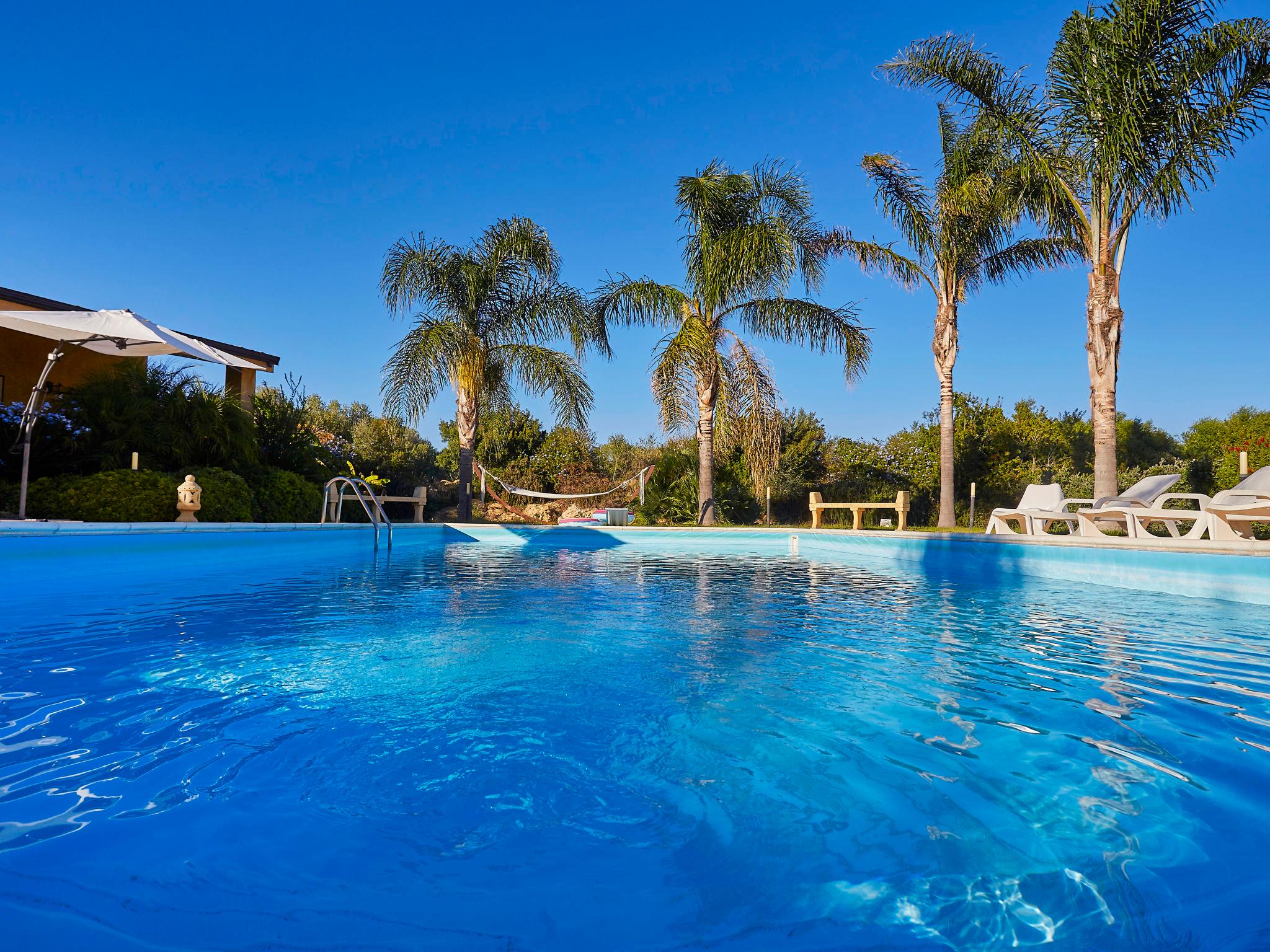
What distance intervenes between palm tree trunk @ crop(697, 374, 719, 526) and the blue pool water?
8.32 metres

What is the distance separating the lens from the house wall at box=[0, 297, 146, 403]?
11703mm

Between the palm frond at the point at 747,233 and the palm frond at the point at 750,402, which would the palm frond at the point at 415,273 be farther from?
the palm frond at the point at 750,402

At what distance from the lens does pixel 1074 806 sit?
177 cm

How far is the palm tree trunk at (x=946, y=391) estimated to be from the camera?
12.0m

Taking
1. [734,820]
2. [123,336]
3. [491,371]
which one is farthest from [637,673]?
[491,371]

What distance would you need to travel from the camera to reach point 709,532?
1129 centimetres

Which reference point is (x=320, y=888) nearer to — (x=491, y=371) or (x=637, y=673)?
(x=637, y=673)

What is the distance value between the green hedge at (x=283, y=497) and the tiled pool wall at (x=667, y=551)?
1.54 m

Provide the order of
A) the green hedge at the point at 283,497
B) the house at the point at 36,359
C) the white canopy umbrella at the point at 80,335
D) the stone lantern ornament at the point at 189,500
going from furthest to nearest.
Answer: the house at the point at 36,359 → the green hedge at the point at 283,497 → the stone lantern ornament at the point at 189,500 → the white canopy umbrella at the point at 80,335

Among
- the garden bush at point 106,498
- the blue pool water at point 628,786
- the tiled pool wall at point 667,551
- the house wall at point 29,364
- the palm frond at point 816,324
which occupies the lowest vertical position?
the blue pool water at point 628,786

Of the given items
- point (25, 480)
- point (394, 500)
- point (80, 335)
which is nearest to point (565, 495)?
point (394, 500)

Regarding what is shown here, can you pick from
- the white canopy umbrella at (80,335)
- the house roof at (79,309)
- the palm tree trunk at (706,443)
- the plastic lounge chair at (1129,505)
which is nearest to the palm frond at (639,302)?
the palm tree trunk at (706,443)

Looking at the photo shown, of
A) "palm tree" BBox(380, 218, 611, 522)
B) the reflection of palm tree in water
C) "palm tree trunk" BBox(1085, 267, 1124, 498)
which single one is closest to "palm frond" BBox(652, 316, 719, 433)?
"palm tree" BBox(380, 218, 611, 522)

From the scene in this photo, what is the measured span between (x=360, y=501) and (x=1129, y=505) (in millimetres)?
10828
